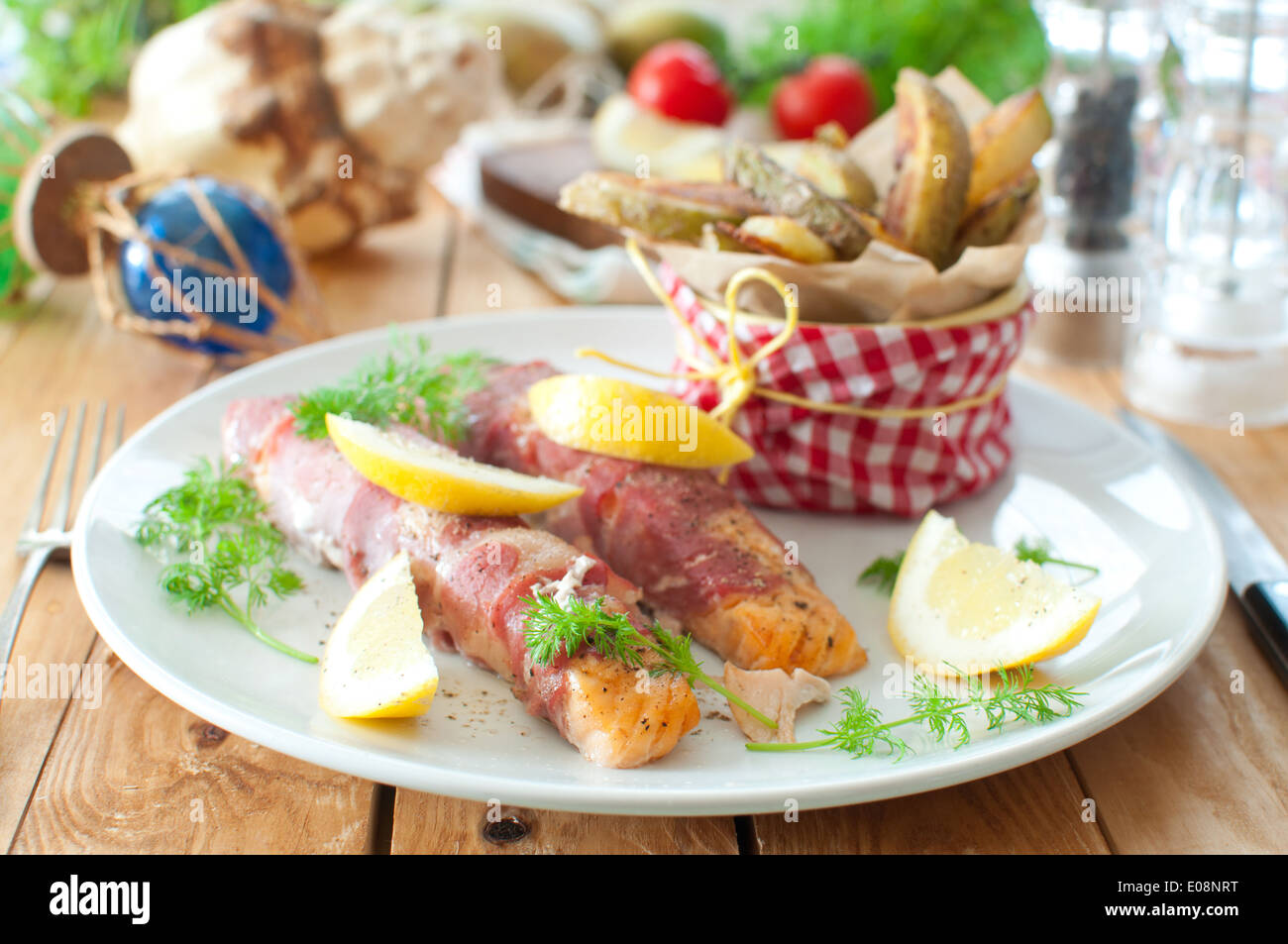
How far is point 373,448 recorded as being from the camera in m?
1.92

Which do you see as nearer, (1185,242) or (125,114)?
(1185,242)

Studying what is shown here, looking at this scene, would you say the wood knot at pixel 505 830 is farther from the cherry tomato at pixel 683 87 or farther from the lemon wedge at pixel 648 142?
the cherry tomato at pixel 683 87

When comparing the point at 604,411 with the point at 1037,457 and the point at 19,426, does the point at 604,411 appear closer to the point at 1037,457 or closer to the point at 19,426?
the point at 1037,457

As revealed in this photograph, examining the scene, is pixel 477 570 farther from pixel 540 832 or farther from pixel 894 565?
pixel 894 565

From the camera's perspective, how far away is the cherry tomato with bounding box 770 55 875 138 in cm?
439

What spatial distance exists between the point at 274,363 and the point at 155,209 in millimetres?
654

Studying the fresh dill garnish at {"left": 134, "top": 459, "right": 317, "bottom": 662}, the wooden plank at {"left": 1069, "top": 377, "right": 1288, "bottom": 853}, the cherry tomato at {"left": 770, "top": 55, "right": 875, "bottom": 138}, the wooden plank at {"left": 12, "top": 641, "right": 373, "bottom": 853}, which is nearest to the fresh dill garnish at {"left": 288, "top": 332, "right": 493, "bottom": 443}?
the fresh dill garnish at {"left": 134, "top": 459, "right": 317, "bottom": 662}

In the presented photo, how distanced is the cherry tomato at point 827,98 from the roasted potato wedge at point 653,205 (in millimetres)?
2257

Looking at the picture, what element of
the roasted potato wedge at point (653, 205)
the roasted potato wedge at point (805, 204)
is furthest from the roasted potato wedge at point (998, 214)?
the roasted potato wedge at point (653, 205)

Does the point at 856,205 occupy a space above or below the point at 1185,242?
above

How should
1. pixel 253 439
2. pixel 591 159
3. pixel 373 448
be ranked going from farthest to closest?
pixel 591 159, pixel 253 439, pixel 373 448

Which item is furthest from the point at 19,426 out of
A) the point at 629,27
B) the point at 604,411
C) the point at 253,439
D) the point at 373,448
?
the point at 629,27
